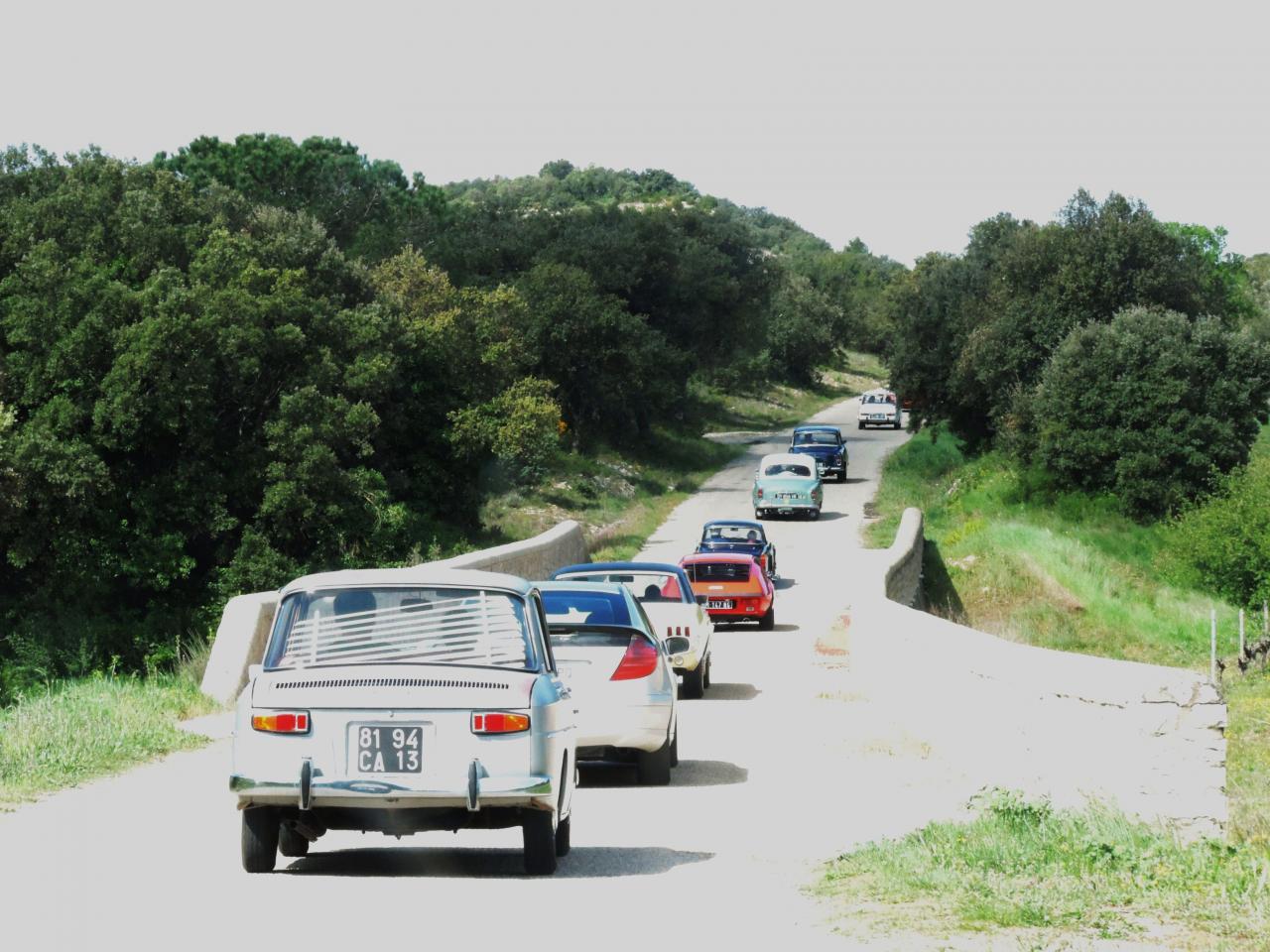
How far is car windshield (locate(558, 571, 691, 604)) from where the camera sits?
20797 mm

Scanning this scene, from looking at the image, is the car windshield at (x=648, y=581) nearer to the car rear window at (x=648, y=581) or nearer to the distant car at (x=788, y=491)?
the car rear window at (x=648, y=581)

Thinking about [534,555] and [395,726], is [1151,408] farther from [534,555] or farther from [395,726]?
[395,726]

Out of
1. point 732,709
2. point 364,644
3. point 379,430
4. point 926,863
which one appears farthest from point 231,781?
point 379,430

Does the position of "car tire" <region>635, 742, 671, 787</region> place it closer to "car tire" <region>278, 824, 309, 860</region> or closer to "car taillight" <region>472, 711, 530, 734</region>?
"car tire" <region>278, 824, 309, 860</region>

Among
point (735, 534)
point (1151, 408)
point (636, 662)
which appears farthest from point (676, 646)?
point (1151, 408)

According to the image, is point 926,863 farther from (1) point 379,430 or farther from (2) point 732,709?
(1) point 379,430

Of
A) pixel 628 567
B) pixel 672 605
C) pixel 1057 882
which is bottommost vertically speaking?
pixel 672 605

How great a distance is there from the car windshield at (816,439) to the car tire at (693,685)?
4458 cm

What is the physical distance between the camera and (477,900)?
26.3 ft

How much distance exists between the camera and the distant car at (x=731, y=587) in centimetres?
3048

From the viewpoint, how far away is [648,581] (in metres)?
21.9

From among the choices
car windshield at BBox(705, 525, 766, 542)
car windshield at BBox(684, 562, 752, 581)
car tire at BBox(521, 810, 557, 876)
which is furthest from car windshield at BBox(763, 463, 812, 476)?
car tire at BBox(521, 810, 557, 876)

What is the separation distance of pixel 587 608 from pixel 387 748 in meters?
5.55

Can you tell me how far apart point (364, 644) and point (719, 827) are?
10.1 ft
